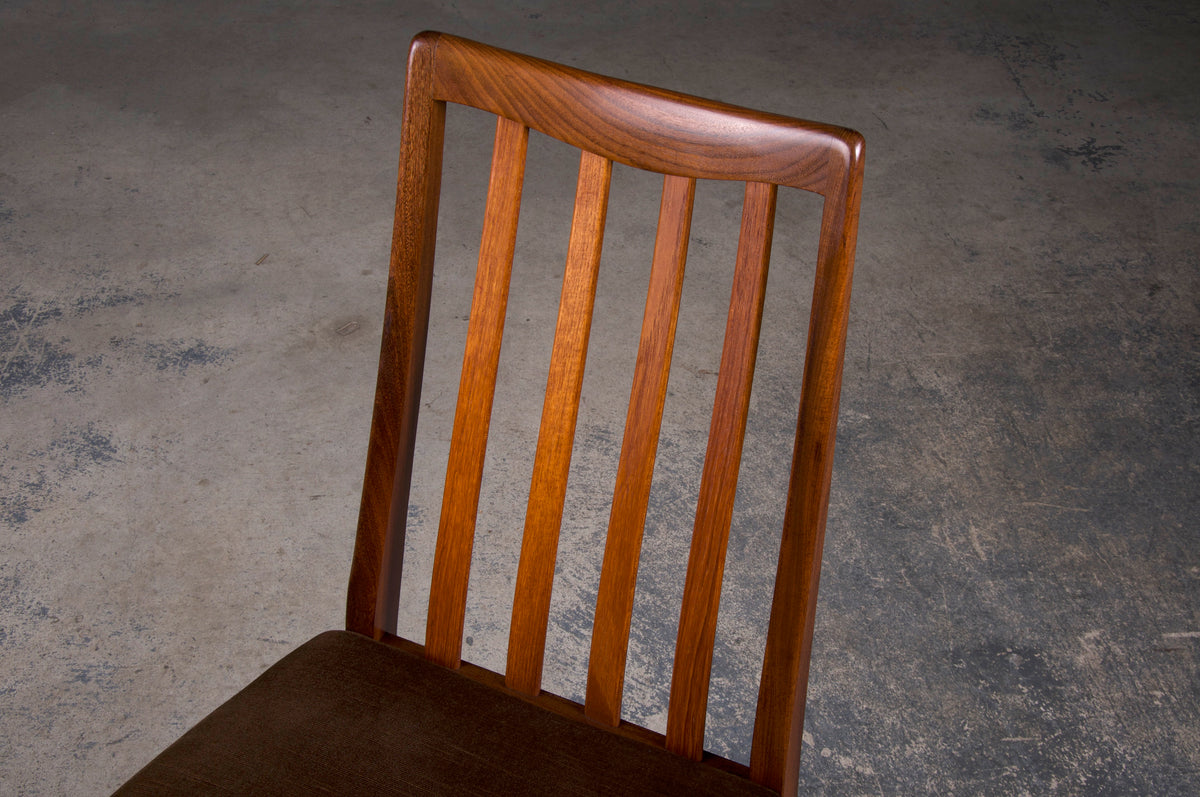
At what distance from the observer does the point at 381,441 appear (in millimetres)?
843

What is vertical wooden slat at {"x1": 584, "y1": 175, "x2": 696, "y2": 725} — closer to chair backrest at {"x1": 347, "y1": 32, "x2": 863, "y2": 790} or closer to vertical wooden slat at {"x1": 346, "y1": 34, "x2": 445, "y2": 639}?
chair backrest at {"x1": 347, "y1": 32, "x2": 863, "y2": 790}

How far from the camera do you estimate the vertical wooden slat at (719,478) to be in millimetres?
697

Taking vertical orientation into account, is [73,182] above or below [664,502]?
above

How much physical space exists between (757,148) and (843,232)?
9 cm

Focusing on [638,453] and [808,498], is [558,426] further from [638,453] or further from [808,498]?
[808,498]

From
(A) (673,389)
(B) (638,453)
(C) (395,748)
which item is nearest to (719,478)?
(B) (638,453)

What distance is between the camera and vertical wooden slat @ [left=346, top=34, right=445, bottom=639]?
0.77 m

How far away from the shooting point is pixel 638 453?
2.49ft

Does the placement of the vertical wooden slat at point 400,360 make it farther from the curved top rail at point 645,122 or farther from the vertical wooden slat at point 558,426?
the vertical wooden slat at point 558,426

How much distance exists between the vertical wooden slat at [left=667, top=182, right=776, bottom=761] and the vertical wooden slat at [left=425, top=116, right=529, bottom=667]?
186mm

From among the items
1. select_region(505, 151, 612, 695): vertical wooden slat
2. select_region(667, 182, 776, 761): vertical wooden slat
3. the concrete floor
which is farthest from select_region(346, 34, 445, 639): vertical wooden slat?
the concrete floor

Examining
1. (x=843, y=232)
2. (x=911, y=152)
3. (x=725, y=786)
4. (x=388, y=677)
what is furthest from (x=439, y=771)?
(x=911, y=152)

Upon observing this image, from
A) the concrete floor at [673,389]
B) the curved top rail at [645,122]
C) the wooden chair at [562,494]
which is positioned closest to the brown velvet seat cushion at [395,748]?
the wooden chair at [562,494]

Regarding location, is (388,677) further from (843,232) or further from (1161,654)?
(1161,654)
